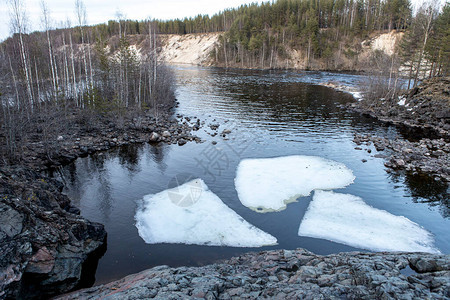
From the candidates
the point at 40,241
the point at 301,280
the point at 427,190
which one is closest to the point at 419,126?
the point at 427,190

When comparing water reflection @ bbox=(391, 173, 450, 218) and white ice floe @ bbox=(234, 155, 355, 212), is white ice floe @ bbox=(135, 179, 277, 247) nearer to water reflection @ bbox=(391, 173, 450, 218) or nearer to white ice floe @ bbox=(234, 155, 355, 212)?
white ice floe @ bbox=(234, 155, 355, 212)

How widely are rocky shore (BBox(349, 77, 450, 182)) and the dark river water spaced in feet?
4.76

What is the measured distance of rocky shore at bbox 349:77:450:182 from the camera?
19531 millimetres

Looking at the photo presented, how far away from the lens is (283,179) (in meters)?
17.3

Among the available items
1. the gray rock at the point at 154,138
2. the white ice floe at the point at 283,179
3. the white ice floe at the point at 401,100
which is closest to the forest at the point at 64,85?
the gray rock at the point at 154,138

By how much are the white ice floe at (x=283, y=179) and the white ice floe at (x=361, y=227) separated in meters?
1.61

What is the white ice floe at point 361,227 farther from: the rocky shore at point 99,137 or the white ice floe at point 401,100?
the white ice floe at point 401,100

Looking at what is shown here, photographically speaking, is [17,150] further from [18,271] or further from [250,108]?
[250,108]

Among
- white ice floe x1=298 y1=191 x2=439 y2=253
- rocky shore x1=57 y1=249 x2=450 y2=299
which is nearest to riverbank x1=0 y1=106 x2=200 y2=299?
rocky shore x1=57 y1=249 x2=450 y2=299

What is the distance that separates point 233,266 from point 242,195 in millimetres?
6296

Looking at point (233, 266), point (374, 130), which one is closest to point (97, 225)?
point (233, 266)

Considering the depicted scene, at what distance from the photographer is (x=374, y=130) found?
2817 centimetres

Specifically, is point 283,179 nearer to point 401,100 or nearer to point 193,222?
point 193,222

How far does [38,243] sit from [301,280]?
8.35 m
